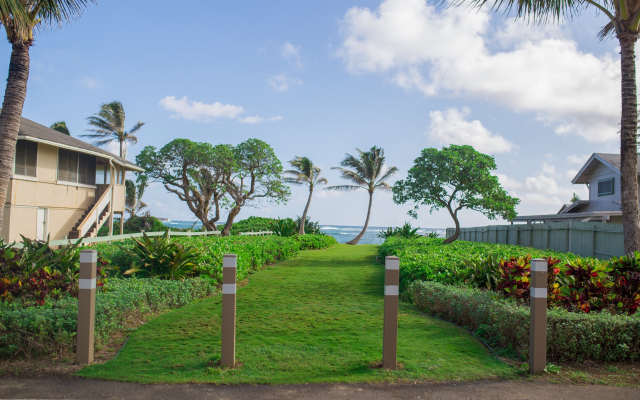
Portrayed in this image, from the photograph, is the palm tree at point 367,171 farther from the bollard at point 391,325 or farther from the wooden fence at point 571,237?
the bollard at point 391,325

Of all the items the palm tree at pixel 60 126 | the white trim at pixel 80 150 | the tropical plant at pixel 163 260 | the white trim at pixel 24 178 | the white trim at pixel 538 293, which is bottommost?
the tropical plant at pixel 163 260

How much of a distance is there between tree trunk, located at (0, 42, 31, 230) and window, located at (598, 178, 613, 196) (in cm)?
2617

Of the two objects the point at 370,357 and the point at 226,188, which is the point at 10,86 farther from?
the point at 226,188

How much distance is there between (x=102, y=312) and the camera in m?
5.12

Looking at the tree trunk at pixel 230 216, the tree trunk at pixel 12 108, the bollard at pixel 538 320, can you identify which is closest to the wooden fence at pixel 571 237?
the bollard at pixel 538 320

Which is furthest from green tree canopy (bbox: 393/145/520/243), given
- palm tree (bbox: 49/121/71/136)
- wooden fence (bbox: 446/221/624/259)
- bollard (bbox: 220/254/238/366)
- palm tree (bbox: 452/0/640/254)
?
palm tree (bbox: 49/121/71/136)

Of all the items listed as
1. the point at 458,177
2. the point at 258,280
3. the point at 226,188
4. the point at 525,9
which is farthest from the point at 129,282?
the point at 226,188

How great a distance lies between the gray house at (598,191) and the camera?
21506mm

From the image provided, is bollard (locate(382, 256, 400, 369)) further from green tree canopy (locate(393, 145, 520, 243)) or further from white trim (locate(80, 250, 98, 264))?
green tree canopy (locate(393, 145, 520, 243))

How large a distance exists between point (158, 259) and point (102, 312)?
10.8 ft

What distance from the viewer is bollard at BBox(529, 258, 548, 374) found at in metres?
4.33

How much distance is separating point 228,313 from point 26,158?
51.9 ft

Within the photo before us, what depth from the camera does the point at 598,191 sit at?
80.6ft

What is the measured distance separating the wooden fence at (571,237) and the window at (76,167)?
19.4 m
